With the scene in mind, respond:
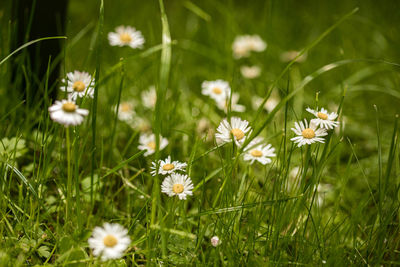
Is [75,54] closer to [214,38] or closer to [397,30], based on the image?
[214,38]

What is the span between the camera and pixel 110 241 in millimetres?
687

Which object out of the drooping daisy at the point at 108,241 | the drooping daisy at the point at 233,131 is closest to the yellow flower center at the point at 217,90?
the drooping daisy at the point at 233,131

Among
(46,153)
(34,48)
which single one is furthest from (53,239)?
(34,48)

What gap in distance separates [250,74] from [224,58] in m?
0.15

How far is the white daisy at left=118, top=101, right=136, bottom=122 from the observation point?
1.43m

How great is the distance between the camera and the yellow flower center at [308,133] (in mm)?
893

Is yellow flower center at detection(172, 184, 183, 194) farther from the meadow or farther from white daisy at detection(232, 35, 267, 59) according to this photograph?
white daisy at detection(232, 35, 267, 59)

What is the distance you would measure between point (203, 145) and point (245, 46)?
792 millimetres

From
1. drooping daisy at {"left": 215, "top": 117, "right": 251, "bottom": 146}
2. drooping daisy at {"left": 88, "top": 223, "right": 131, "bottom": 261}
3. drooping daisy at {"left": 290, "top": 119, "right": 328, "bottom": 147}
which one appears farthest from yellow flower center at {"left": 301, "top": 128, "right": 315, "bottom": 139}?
drooping daisy at {"left": 88, "top": 223, "right": 131, "bottom": 261}

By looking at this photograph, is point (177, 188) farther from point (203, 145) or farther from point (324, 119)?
point (203, 145)

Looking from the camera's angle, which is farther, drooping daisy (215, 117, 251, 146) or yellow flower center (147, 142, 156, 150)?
yellow flower center (147, 142, 156, 150)

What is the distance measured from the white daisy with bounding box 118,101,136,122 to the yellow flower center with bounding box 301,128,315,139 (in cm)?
72

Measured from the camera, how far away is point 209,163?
1334 millimetres

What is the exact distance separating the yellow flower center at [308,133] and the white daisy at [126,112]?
0.72 metres
